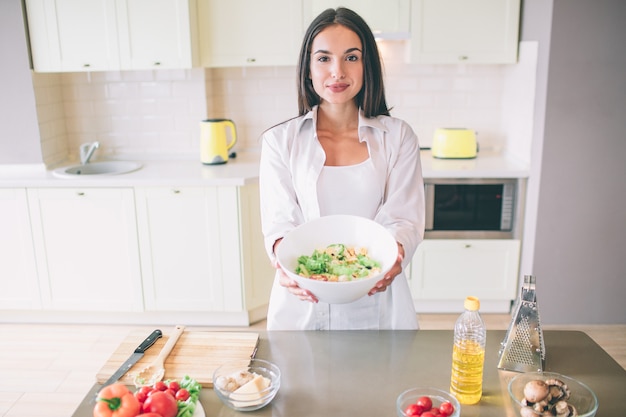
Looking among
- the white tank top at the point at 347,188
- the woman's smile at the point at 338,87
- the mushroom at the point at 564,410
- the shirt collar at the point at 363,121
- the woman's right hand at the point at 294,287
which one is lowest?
the mushroom at the point at 564,410

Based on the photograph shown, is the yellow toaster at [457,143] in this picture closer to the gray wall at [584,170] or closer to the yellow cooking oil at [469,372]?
the gray wall at [584,170]

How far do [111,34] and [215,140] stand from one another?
86cm

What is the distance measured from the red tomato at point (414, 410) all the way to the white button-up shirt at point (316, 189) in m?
0.62

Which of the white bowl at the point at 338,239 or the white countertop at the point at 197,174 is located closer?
the white bowl at the point at 338,239

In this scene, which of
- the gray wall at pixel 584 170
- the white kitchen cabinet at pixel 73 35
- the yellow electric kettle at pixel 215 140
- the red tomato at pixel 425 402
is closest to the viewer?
the red tomato at pixel 425 402

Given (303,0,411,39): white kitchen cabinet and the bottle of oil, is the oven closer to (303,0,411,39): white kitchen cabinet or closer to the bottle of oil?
(303,0,411,39): white kitchen cabinet

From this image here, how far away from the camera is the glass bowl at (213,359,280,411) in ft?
4.02

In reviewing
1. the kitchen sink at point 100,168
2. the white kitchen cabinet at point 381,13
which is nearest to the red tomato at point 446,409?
the white kitchen cabinet at point 381,13

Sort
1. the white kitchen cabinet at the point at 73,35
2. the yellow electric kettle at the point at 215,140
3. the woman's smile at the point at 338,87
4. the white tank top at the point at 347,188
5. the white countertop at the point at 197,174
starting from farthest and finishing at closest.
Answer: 1. the yellow electric kettle at the point at 215,140
2. the white kitchen cabinet at the point at 73,35
3. the white countertop at the point at 197,174
4. the white tank top at the point at 347,188
5. the woman's smile at the point at 338,87

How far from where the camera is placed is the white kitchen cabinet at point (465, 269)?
3400mm

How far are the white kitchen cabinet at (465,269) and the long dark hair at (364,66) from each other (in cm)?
175

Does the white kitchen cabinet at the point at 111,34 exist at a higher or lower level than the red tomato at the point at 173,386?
higher

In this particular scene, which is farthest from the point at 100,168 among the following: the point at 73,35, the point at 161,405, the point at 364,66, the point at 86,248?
the point at 161,405

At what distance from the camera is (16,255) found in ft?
11.1
